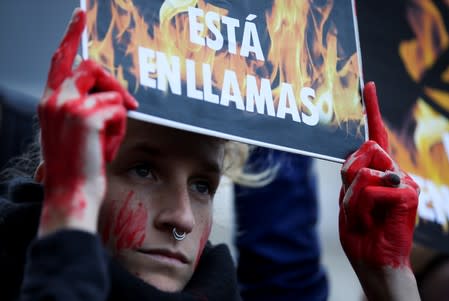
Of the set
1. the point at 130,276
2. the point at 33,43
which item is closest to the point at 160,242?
the point at 130,276

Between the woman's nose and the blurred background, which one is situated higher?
the woman's nose

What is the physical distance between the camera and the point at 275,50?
5.57 feet

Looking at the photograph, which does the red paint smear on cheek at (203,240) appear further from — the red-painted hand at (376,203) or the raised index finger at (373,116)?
the raised index finger at (373,116)

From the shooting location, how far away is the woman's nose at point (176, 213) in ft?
5.07

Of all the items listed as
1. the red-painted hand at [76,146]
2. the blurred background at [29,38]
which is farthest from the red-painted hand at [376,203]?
the blurred background at [29,38]

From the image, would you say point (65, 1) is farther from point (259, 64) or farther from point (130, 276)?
point (130, 276)

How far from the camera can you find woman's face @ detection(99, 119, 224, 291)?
155cm

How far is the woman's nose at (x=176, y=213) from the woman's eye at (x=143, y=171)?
5cm

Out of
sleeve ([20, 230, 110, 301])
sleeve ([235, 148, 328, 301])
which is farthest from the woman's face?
sleeve ([235, 148, 328, 301])

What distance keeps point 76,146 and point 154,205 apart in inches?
11.0

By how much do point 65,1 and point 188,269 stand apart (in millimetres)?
1693

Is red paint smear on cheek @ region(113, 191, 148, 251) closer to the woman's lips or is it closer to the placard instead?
the woman's lips

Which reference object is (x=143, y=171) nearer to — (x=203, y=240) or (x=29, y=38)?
(x=203, y=240)

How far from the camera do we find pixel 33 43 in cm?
308
